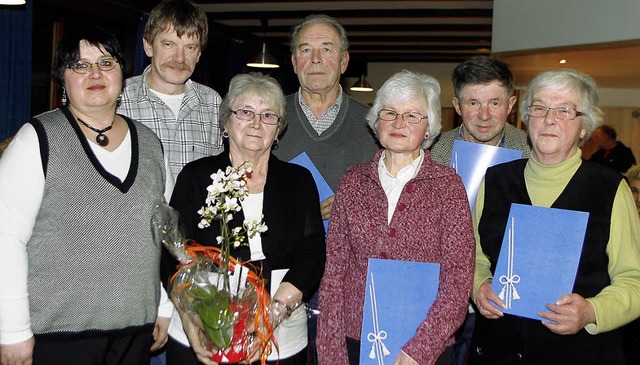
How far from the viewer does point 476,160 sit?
101 inches

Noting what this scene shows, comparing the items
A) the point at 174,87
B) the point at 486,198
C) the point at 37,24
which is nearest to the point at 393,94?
the point at 486,198

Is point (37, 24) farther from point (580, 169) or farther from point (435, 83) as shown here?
point (580, 169)

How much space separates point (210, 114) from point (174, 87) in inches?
8.0

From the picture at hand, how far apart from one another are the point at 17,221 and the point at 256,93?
937 millimetres

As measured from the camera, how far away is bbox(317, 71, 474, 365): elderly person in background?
2.06 metres

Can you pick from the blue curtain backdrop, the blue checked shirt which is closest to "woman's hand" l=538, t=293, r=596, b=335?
the blue checked shirt

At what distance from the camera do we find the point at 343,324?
2.18 meters

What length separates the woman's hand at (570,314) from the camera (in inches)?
78.5

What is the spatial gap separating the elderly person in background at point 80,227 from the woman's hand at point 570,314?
135 cm

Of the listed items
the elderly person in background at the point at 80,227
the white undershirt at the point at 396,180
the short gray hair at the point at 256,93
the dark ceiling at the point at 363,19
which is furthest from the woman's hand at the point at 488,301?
the dark ceiling at the point at 363,19

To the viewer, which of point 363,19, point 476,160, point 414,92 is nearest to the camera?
point 414,92

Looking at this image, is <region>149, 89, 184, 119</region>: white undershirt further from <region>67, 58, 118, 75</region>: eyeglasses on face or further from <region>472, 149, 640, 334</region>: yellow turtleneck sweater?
<region>472, 149, 640, 334</region>: yellow turtleneck sweater

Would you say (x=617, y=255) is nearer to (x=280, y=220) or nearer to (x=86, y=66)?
(x=280, y=220)

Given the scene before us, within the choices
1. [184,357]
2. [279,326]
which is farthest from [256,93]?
[184,357]
